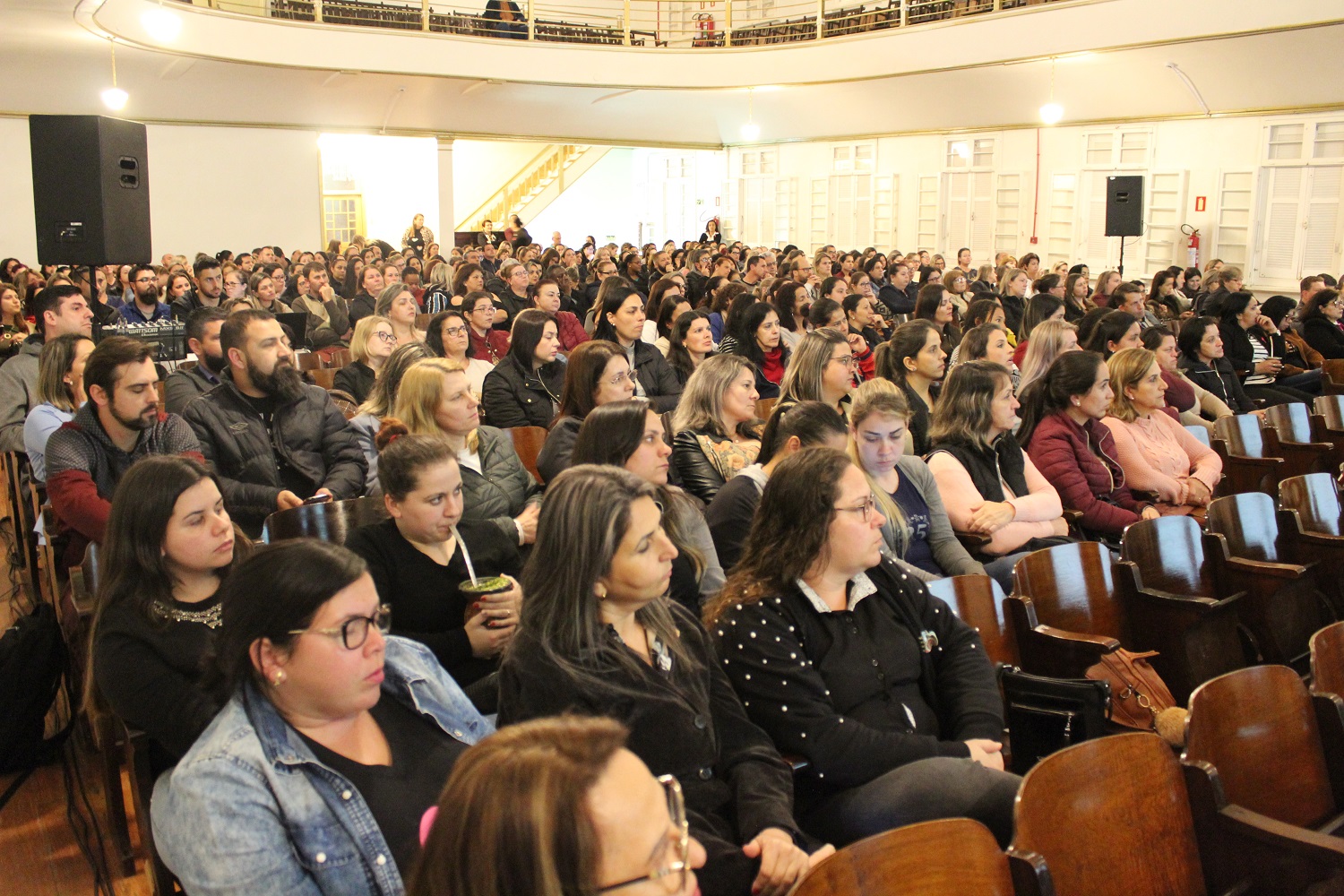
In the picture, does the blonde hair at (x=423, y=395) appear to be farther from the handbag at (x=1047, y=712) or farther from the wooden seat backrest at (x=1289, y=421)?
the wooden seat backrest at (x=1289, y=421)

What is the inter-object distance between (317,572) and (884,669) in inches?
45.8

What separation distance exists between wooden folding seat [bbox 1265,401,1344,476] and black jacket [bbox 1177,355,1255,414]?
1100 mm

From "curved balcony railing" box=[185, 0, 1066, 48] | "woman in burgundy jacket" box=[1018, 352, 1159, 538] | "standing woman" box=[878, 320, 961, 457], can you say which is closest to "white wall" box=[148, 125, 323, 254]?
"curved balcony railing" box=[185, 0, 1066, 48]

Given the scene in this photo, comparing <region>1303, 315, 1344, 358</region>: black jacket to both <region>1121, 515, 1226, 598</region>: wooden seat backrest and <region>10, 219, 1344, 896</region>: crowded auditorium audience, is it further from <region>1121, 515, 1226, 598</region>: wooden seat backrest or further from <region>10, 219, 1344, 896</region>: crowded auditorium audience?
<region>1121, 515, 1226, 598</region>: wooden seat backrest

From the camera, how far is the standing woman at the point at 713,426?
370 cm

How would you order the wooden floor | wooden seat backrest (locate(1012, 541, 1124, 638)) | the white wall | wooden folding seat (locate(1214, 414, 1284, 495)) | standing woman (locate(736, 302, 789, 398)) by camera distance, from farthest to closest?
the white wall
standing woman (locate(736, 302, 789, 398))
wooden folding seat (locate(1214, 414, 1284, 495))
wooden seat backrest (locate(1012, 541, 1124, 638))
the wooden floor

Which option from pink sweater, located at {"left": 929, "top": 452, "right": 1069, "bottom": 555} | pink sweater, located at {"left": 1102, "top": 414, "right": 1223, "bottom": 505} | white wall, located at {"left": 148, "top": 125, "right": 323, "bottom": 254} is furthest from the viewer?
white wall, located at {"left": 148, "top": 125, "right": 323, "bottom": 254}

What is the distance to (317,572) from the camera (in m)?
1.57

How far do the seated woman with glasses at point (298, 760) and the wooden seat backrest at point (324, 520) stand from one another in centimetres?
133

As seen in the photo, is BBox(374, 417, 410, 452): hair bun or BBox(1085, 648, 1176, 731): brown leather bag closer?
BBox(1085, 648, 1176, 731): brown leather bag

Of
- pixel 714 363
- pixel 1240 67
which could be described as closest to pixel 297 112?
pixel 1240 67

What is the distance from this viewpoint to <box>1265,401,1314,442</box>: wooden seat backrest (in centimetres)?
A: 503

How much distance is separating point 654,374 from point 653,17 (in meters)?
12.7

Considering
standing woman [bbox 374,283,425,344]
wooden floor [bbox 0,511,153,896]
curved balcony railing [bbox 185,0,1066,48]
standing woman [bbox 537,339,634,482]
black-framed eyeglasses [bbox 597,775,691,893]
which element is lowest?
wooden floor [bbox 0,511,153,896]
